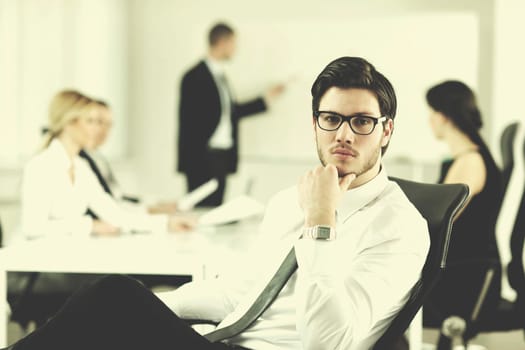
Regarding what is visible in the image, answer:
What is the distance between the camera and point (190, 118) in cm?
568

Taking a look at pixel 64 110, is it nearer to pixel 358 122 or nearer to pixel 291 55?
pixel 358 122

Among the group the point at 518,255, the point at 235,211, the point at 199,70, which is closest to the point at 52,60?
the point at 199,70

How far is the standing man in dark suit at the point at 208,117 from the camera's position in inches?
223

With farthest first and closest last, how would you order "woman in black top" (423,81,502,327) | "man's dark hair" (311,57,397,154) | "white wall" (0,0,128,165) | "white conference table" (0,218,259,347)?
"white wall" (0,0,128,165) → "woman in black top" (423,81,502,327) → "white conference table" (0,218,259,347) → "man's dark hair" (311,57,397,154)

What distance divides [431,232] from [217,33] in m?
4.31

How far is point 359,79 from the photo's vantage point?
1.66 metres

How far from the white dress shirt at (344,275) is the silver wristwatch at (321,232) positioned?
0.01 metres

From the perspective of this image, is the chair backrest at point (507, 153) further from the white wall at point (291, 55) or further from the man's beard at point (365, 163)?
the white wall at point (291, 55)

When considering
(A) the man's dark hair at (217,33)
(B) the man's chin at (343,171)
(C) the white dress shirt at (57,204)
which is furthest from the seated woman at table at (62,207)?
(A) the man's dark hair at (217,33)

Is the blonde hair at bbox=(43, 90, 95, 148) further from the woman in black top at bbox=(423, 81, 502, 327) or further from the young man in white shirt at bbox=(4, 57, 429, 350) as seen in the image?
the young man in white shirt at bbox=(4, 57, 429, 350)

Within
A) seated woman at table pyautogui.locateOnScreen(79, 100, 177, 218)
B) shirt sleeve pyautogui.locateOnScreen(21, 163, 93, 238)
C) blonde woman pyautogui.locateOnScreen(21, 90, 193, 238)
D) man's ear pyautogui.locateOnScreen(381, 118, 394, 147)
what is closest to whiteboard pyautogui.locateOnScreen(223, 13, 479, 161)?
seated woman at table pyautogui.locateOnScreen(79, 100, 177, 218)

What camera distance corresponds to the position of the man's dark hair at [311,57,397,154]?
65.7 inches

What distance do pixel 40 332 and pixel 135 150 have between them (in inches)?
198

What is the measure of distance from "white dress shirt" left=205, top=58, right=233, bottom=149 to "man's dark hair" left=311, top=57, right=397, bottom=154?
408 centimetres
